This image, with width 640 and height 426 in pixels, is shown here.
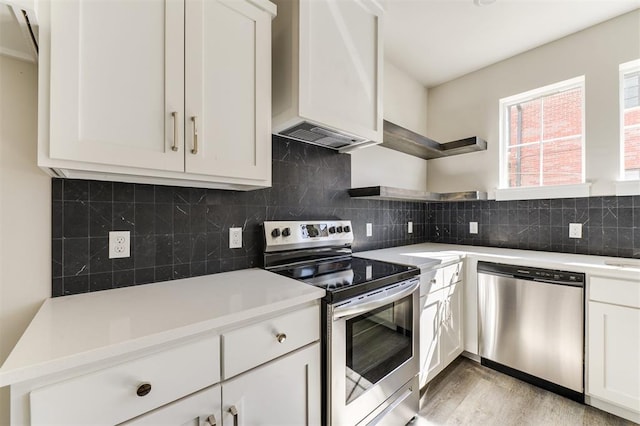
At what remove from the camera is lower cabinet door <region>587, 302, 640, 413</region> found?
60.0 inches

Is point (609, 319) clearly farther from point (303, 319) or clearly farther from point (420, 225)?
point (303, 319)

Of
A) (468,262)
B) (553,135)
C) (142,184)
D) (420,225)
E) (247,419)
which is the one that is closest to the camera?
(247,419)

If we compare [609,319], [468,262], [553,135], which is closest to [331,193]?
[468,262]

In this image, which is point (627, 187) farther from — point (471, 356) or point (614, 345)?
point (471, 356)

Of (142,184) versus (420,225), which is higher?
(142,184)

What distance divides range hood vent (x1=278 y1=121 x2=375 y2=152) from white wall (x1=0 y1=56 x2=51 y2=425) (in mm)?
1087

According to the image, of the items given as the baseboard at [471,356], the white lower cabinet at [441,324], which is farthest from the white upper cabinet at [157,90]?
the baseboard at [471,356]

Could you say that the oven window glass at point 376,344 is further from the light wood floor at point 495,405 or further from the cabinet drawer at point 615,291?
the cabinet drawer at point 615,291

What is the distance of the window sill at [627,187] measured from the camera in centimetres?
183

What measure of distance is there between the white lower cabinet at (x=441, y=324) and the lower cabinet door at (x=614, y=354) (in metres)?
0.76

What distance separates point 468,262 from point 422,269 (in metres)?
0.79

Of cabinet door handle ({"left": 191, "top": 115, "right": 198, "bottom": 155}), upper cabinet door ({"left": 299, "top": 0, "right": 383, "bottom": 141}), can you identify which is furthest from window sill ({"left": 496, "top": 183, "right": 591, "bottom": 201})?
cabinet door handle ({"left": 191, "top": 115, "right": 198, "bottom": 155})

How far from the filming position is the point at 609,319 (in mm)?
1594

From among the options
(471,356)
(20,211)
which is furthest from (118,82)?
(471,356)
